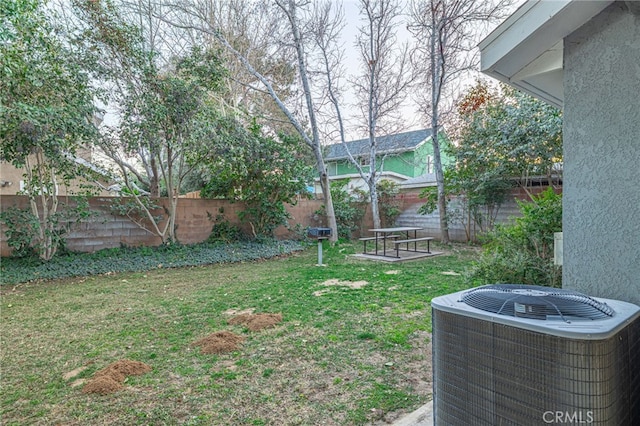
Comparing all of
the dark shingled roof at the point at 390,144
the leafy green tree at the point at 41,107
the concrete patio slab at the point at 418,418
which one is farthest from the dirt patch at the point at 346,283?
the dark shingled roof at the point at 390,144

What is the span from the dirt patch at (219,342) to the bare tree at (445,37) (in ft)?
28.7

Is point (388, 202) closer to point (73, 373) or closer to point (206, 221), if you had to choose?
point (206, 221)

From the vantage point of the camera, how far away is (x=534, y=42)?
2.25 meters

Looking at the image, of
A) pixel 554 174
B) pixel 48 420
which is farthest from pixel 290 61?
pixel 48 420

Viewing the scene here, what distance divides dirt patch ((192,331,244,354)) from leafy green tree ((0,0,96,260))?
5198 mm

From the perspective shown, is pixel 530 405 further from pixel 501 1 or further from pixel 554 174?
pixel 501 1

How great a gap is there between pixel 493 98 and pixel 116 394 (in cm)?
1322

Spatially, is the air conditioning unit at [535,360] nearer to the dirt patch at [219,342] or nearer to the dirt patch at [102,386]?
the dirt patch at [219,342]

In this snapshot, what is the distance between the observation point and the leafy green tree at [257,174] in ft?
29.3

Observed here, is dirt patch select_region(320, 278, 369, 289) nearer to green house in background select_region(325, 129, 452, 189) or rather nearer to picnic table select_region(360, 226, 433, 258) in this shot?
picnic table select_region(360, 226, 433, 258)

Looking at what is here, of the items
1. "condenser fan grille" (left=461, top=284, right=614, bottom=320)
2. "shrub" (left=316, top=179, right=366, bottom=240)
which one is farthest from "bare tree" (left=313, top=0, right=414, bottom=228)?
"condenser fan grille" (left=461, top=284, right=614, bottom=320)

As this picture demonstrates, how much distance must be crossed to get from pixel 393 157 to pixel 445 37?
742 centimetres

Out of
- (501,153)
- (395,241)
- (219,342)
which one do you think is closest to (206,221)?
(395,241)

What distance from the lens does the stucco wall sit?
1.88 meters
